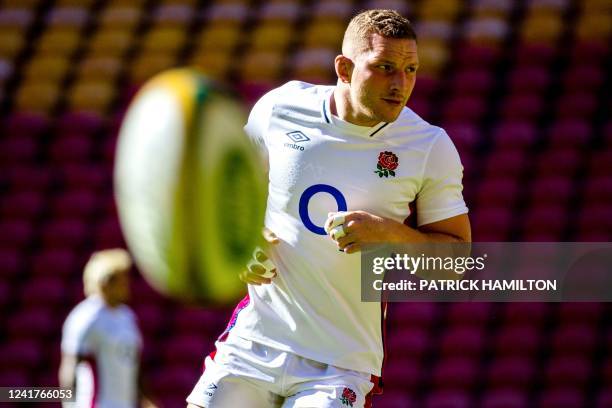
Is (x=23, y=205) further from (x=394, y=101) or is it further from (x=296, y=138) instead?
(x=394, y=101)

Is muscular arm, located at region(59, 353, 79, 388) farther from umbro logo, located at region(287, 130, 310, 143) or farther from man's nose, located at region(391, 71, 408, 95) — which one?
man's nose, located at region(391, 71, 408, 95)

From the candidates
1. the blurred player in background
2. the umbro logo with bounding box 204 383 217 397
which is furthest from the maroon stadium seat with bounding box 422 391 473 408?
the umbro logo with bounding box 204 383 217 397

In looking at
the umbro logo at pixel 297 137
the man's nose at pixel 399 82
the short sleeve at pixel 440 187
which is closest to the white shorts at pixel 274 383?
the short sleeve at pixel 440 187

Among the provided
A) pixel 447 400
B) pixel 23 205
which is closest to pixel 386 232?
pixel 447 400

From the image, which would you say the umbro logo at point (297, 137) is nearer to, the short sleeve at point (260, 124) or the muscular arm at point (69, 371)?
the short sleeve at point (260, 124)

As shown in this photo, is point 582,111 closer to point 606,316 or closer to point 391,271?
point 606,316

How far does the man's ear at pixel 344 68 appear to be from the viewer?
341cm

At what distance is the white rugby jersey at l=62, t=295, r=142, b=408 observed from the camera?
5.83 metres

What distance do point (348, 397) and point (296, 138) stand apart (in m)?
0.86

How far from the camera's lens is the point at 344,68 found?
3428 mm

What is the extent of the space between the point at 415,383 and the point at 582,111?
2.83 m

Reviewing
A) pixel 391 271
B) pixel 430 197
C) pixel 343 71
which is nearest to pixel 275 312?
pixel 391 271

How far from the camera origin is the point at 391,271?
338cm

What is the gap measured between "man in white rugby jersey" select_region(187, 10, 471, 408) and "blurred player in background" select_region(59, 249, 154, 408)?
257cm
